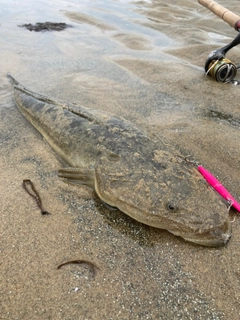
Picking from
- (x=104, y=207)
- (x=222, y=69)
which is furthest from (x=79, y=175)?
(x=222, y=69)

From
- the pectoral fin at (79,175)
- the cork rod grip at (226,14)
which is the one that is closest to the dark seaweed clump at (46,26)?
the cork rod grip at (226,14)

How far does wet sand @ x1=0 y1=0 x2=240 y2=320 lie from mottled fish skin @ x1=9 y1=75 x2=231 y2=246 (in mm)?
164

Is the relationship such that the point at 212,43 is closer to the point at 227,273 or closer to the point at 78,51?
the point at 78,51

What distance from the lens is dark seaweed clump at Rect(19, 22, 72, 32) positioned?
24.2 feet

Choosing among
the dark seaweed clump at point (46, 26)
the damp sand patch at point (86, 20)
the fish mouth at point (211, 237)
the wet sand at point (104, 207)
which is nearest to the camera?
the wet sand at point (104, 207)

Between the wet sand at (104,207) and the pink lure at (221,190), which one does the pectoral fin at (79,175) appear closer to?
the wet sand at (104,207)

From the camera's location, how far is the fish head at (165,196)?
7.29 ft

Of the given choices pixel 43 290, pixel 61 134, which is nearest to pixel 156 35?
pixel 61 134

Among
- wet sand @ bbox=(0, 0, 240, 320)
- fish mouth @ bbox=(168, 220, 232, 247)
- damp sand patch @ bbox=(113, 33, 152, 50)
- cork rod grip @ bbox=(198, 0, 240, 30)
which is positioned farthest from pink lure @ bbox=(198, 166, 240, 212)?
damp sand patch @ bbox=(113, 33, 152, 50)

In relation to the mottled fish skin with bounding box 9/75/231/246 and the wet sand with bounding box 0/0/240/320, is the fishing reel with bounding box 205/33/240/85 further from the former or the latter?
the mottled fish skin with bounding box 9/75/231/246

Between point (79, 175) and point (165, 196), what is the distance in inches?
35.9

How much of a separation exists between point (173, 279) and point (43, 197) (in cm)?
139

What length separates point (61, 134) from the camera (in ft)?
10.8

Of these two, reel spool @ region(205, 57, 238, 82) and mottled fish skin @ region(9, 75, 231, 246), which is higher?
reel spool @ region(205, 57, 238, 82)
